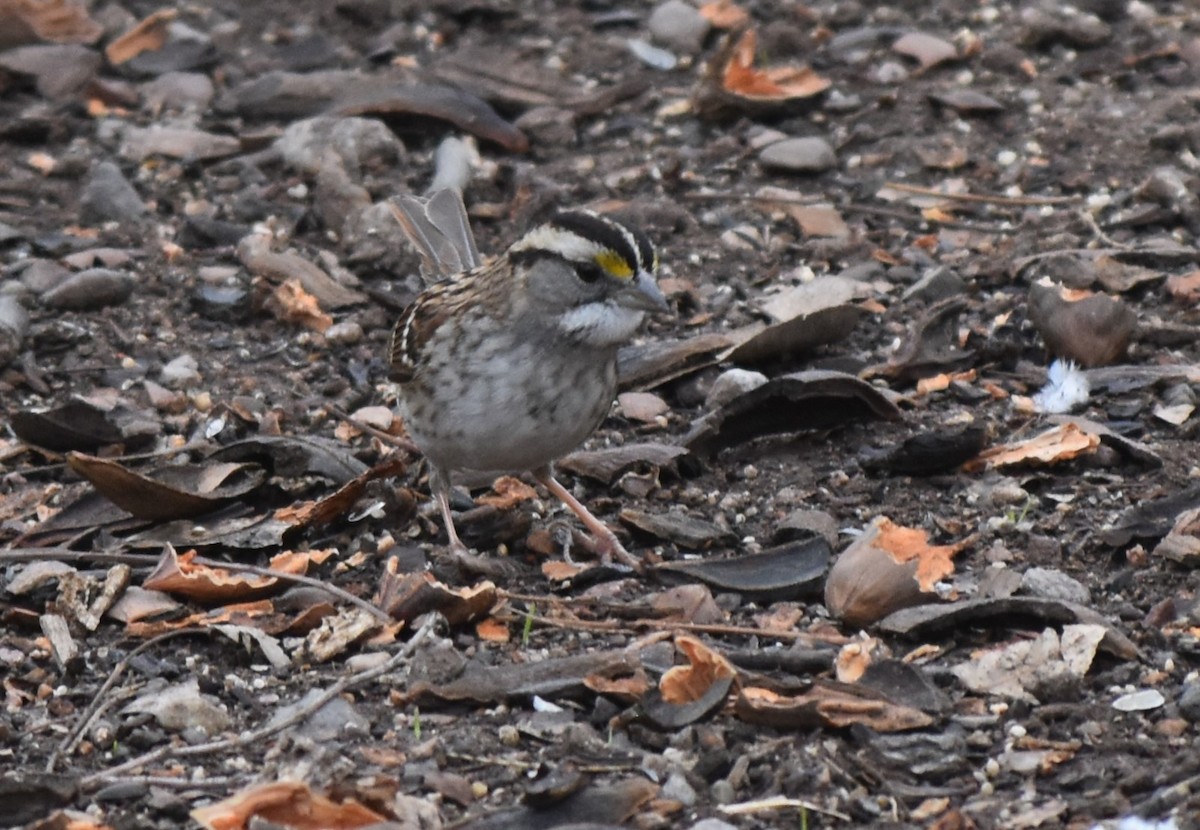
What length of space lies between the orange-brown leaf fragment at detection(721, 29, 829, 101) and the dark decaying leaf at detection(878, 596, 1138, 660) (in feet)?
11.6

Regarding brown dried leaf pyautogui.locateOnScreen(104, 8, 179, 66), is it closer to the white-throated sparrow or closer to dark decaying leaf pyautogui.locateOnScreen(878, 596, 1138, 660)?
the white-throated sparrow

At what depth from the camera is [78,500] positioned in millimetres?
5320

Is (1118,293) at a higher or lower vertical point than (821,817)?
lower

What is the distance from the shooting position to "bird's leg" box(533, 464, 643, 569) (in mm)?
5047

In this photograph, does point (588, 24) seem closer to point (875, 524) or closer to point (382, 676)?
point (875, 524)

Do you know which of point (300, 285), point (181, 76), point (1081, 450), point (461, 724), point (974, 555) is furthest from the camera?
point (181, 76)

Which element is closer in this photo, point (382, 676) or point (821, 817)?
point (821, 817)

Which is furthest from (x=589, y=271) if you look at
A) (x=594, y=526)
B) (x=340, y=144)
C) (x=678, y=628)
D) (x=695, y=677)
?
(x=340, y=144)

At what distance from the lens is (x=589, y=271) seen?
5074 millimetres

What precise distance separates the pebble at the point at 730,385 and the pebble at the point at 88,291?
1967 mm

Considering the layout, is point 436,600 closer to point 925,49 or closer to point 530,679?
point 530,679

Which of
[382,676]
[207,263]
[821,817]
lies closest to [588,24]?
[207,263]

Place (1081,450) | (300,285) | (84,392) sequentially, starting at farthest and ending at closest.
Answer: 1. (300,285)
2. (84,392)
3. (1081,450)

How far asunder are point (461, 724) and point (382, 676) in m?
0.30
